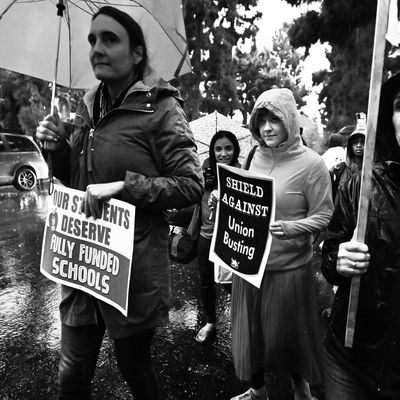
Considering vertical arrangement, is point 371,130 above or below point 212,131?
above

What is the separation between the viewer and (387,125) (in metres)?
1.58

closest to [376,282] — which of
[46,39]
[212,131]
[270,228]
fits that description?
[270,228]

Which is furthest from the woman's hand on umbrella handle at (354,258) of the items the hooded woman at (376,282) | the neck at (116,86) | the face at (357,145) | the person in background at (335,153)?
the person in background at (335,153)

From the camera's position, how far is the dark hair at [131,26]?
1.94 m

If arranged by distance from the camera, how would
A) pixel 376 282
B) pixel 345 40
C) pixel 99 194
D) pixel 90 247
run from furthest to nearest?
pixel 345 40, pixel 90 247, pixel 99 194, pixel 376 282

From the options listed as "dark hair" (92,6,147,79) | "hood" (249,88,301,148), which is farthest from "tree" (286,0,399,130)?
"dark hair" (92,6,147,79)

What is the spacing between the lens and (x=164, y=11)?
6.84ft

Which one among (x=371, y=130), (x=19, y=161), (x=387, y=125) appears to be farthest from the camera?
(x=19, y=161)

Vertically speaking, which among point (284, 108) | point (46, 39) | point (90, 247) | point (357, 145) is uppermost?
point (46, 39)

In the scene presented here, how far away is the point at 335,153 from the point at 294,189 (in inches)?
A: 147

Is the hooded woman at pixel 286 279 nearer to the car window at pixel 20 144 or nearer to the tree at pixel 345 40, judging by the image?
the tree at pixel 345 40

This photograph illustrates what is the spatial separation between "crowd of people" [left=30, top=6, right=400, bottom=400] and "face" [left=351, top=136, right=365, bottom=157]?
209cm

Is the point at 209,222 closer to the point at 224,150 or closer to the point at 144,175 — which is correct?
the point at 224,150

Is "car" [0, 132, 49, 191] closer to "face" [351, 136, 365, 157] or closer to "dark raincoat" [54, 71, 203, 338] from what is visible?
"face" [351, 136, 365, 157]
